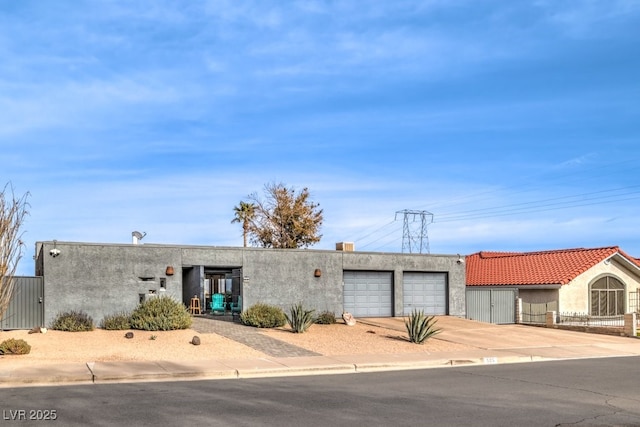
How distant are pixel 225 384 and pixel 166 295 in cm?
1318

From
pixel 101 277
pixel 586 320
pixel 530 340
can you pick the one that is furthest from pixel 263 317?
pixel 586 320

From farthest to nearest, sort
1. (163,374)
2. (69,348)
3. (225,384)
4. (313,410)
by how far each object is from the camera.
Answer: (69,348), (163,374), (225,384), (313,410)

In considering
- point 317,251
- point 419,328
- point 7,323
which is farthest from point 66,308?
point 419,328

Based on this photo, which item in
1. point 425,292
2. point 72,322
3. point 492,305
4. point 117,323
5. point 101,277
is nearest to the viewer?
point 72,322

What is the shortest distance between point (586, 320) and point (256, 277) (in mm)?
17214

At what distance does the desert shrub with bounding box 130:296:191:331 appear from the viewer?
24.6 m

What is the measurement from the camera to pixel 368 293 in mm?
33250

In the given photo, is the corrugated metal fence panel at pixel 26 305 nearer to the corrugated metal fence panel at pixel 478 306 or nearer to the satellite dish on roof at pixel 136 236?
the satellite dish on roof at pixel 136 236

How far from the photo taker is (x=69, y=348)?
20.8 meters

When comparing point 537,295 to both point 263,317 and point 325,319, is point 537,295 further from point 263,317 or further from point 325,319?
point 263,317

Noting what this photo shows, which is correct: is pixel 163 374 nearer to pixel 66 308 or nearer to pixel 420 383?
pixel 420 383

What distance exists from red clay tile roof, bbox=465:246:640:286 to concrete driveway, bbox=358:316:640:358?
641 centimetres

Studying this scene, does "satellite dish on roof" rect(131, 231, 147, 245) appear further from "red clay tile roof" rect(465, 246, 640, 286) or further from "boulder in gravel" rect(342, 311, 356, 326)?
"red clay tile roof" rect(465, 246, 640, 286)

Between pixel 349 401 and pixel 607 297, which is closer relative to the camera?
pixel 349 401
